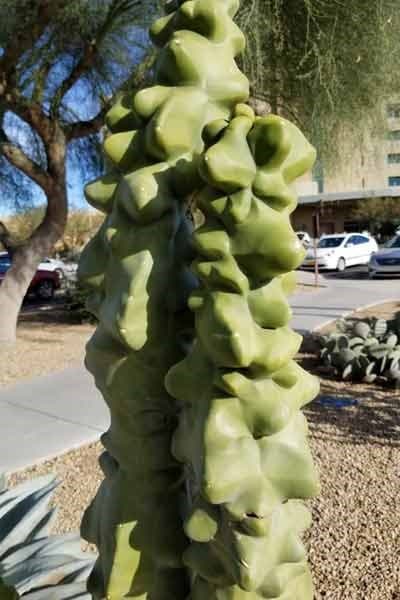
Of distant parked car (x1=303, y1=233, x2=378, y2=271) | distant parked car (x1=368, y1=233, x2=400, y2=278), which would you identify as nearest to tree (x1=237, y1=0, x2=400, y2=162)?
distant parked car (x1=368, y1=233, x2=400, y2=278)

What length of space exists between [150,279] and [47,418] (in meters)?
5.16

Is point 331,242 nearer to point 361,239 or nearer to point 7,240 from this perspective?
point 361,239

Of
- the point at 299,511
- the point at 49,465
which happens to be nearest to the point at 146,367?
the point at 299,511

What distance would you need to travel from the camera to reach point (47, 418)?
5.66m

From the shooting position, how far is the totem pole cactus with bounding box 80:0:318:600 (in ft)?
2.56

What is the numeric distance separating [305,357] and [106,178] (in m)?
7.17

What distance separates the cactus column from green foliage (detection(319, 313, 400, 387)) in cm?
581

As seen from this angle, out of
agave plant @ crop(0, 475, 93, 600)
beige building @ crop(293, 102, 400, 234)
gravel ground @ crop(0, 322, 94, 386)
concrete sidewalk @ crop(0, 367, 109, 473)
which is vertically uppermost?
beige building @ crop(293, 102, 400, 234)

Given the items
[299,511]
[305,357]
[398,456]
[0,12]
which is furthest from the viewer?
[305,357]

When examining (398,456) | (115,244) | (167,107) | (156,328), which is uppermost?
(167,107)

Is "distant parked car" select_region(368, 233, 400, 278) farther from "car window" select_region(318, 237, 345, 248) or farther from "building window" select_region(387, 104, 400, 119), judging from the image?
"building window" select_region(387, 104, 400, 119)

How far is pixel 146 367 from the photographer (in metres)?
0.94

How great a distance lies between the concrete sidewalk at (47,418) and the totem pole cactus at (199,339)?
3828mm

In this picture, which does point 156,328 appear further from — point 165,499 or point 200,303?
point 165,499
